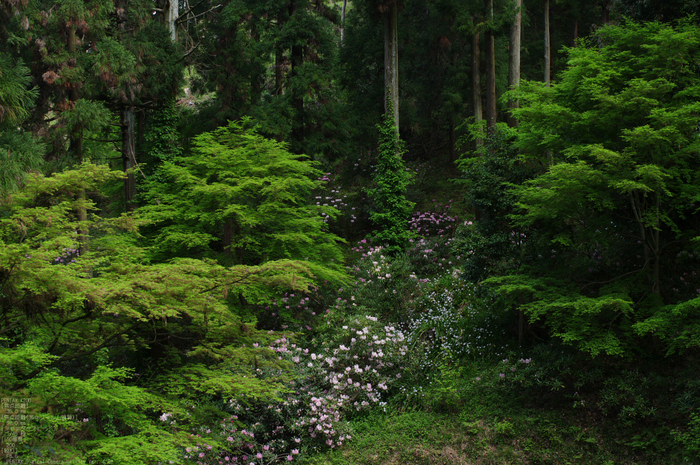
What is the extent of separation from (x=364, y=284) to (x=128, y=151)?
26.6 feet

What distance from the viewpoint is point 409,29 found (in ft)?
63.2

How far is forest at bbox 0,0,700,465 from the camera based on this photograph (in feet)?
21.4

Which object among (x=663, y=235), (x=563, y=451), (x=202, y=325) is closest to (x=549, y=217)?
(x=663, y=235)

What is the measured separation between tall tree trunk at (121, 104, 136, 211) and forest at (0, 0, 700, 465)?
0.08 m

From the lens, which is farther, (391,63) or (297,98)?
(297,98)

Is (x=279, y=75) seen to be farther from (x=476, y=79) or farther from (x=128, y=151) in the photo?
(x=476, y=79)

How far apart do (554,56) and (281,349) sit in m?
21.9

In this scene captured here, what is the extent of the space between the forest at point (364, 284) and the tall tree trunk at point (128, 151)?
0.08m

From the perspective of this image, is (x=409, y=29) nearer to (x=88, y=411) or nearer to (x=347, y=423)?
(x=347, y=423)

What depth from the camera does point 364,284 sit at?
1251cm

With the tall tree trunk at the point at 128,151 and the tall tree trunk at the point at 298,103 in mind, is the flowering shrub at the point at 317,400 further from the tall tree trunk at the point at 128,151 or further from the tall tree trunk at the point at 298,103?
the tall tree trunk at the point at 128,151

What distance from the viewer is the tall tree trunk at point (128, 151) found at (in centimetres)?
1473

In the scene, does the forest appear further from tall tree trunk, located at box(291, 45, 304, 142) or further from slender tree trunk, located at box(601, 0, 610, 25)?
slender tree trunk, located at box(601, 0, 610, 25)

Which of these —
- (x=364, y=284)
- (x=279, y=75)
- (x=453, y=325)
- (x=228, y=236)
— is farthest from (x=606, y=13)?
(x=228, y=236)
